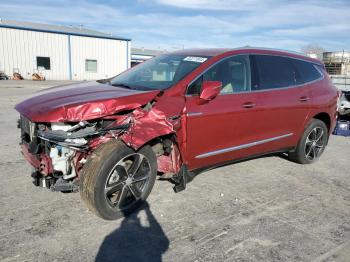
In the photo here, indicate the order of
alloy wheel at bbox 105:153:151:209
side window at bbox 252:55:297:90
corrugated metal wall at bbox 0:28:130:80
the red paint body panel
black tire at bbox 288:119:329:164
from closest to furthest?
the red paint body panel → alloy wheel at bbox 105:153:151:209 → side window at bbox 252:55:297:90 → black tire at bbox 288:119:329:164 → corrugated metal wall at bbox 0:28:130:80

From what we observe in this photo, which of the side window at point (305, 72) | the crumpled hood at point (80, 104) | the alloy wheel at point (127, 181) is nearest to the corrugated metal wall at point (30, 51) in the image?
the crumpled hood at point (80, 104)

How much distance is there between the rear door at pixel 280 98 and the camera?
472 centimetres

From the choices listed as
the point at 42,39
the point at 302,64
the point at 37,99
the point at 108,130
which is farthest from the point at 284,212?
the point at 42,39

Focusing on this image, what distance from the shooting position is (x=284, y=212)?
3949 millimetres

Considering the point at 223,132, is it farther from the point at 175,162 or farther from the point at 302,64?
the point at 302,64

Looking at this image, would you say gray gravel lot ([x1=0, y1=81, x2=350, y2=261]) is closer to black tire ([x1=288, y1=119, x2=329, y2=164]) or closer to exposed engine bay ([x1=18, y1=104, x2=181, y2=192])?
exposed engine bay ([x1=18, y1=104, x2=181, y2=192])

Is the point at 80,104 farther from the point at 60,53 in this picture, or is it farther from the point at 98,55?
the point at 98,55

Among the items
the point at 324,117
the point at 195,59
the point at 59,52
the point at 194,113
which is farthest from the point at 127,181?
the point at 59,52

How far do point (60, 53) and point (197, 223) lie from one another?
31.6 m

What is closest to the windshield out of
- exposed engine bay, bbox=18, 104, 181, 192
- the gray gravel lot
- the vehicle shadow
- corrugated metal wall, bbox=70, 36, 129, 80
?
exposed engine bay, bbox=18, 104, 181, 192

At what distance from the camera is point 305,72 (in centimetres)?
552

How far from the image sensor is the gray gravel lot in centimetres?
305

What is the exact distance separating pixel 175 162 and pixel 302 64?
2.99 m

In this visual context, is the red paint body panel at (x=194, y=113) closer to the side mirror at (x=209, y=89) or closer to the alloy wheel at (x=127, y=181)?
the side mirror at (x=209, y=89)
